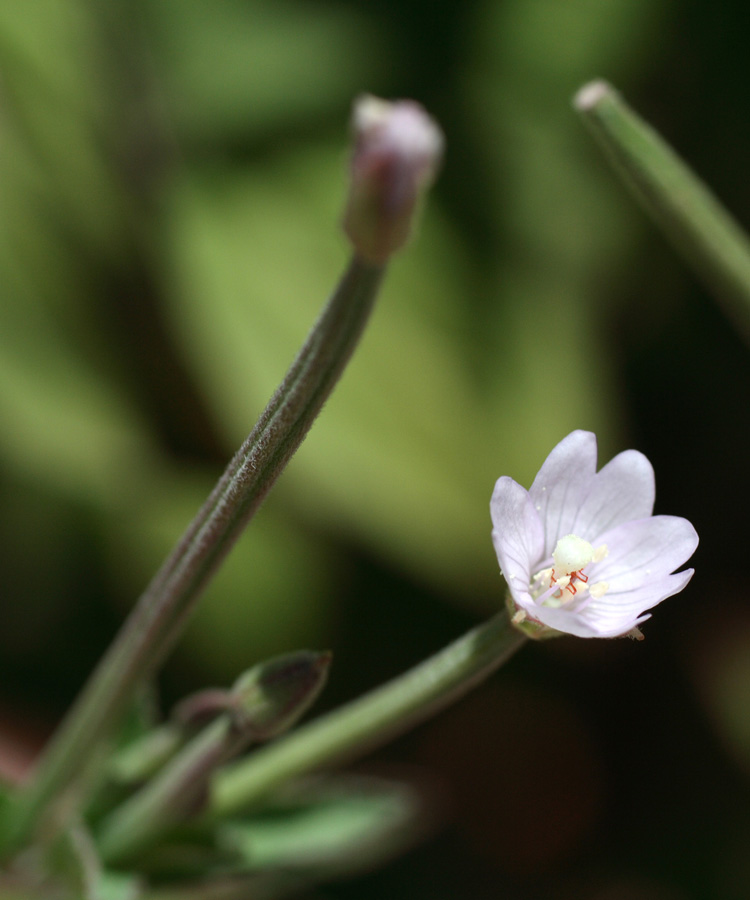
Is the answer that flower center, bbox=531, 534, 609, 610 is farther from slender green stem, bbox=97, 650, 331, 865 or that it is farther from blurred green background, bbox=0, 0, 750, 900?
blurred green background, bbox=0, 0, 750, 900

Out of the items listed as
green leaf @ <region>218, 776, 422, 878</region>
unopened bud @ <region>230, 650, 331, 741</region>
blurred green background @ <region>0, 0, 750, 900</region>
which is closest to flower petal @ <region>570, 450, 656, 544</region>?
unopened bud @ <region>230, 650, 331, 741</region>

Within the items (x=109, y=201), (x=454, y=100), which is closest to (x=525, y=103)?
(x=454, y=100)

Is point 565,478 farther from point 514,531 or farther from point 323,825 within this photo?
point 323,825

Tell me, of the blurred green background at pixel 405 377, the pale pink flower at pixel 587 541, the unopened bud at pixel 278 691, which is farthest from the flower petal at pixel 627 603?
the blurred green background at pixel 405 377

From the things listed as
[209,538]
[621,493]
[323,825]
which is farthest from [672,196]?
[323,825]

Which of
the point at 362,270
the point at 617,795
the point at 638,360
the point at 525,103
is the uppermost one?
the point at 525,103

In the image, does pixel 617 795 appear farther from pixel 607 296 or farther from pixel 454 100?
pixel 454 100

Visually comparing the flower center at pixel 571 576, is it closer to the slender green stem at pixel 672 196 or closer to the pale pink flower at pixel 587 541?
the pale pink flower at pixel 587 541
